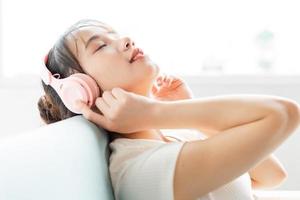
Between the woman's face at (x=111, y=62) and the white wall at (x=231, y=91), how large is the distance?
3.83 feet

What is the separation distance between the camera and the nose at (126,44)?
4.32 feet

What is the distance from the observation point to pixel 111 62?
130 cm

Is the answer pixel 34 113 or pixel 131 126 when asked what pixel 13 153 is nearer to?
pixel 131 126

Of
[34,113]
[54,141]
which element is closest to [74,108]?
[54,141]

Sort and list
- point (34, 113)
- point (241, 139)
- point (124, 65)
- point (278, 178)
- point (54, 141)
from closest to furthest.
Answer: point (54, 141) < point (241, 139) < point (124, 65) < point (278, 178) < point (34, 113)

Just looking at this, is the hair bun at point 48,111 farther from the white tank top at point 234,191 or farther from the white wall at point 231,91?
the white wall at point 231,91

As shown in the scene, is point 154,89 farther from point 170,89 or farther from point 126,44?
point 126,44

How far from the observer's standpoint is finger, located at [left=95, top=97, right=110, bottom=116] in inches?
49.4

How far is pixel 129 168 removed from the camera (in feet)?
3.93

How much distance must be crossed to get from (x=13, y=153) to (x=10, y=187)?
10 centimetres

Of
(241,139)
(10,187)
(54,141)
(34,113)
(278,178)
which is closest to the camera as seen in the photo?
(10,187)

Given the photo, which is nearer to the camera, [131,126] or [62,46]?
[131,126]

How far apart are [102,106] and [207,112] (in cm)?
24

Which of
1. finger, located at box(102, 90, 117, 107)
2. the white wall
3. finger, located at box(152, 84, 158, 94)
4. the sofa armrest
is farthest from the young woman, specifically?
the white wall
